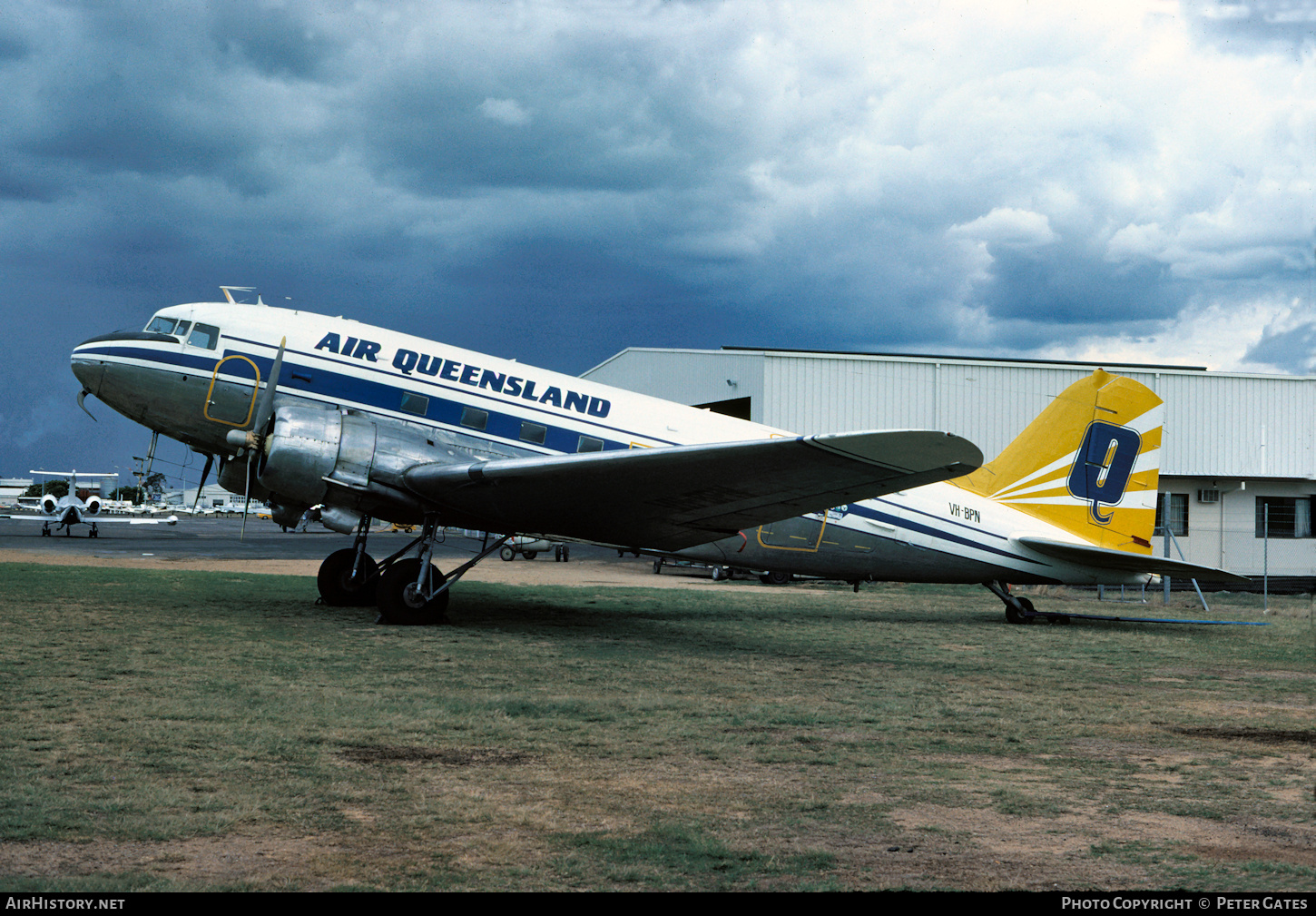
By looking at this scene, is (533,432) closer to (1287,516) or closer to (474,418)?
(474,418)

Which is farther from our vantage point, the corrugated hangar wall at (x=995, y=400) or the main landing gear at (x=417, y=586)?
the corrugated hangar wall at (x=995, y=400)

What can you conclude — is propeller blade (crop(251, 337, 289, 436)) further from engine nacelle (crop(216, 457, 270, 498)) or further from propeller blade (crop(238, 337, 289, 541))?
engine nacelle (crop(216, 457, 270, 498))

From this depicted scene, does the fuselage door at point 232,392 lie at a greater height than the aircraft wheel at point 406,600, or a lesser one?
greater

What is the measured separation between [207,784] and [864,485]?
766cm

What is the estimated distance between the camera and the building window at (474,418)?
45.2 feet

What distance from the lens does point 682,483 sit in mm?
11203

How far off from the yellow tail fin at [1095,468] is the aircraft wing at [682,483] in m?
6.26

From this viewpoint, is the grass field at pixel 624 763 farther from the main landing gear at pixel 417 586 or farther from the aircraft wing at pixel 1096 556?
the aircraft wing at pixel 1096 556

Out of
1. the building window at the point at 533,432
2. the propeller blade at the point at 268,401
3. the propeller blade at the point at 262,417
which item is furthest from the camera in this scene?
the building window at the point at 533,432

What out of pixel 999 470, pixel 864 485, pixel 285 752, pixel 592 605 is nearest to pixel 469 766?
pixel 285 752

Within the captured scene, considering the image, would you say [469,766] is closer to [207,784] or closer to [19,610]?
[207,784]

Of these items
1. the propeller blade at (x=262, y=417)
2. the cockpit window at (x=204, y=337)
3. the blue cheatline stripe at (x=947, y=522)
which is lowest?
the blue cheatline stripe at (x=947, y=522)

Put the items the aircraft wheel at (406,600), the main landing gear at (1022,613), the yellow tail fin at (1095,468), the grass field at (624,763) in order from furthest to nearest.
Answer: the yellow tail fin at (1095,468)
the main landing gear at (1022,613)
the aircraft wheel at (406,600)
the grass field at (624,763)

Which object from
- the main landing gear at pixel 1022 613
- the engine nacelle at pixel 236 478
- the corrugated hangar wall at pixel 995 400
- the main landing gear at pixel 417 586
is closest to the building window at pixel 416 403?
the main landing gear at pixel 417 586
